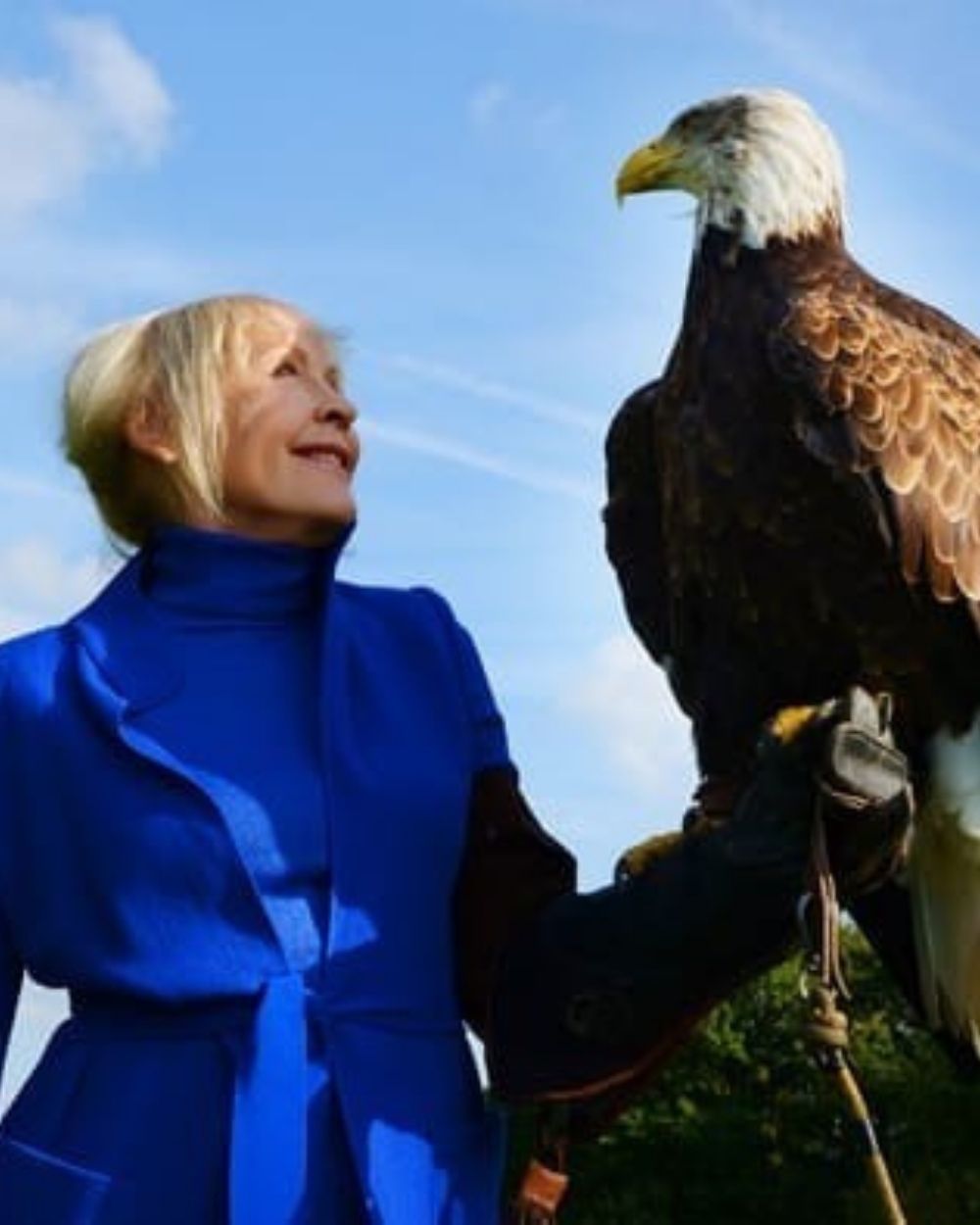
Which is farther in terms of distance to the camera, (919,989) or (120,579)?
(919,989)

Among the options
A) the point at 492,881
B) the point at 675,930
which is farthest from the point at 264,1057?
the point at 675,930

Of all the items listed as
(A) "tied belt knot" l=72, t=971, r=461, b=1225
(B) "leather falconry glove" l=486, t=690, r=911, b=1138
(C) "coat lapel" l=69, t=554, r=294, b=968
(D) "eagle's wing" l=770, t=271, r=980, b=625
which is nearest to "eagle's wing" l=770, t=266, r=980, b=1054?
(D) "eagle's wing" l=770, t=271, r=980, b=625

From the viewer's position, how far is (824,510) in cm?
468

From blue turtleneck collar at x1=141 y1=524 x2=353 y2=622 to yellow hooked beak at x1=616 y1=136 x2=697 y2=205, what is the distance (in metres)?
2.24

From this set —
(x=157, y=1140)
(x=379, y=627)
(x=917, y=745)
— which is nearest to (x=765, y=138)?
(x=917, y=745)

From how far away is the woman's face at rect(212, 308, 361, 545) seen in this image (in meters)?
3.38

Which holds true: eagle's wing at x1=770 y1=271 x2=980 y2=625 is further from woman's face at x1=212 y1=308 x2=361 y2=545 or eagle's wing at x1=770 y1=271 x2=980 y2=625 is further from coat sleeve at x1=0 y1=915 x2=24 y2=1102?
coat sleeve at x1=0 y1=915 x2=24 y2=1102

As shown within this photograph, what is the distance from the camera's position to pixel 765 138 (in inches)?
208

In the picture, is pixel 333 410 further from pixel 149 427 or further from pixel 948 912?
pixel 948 912

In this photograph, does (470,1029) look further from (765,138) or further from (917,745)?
(765,138)

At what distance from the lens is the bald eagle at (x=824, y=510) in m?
4.68

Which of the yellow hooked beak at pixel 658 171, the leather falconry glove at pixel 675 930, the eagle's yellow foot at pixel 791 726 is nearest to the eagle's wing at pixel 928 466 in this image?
the yellow hooked beak at pixel 658 171

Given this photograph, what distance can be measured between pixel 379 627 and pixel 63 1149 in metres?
0.85

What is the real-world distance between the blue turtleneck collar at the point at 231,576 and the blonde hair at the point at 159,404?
0.21 feet
